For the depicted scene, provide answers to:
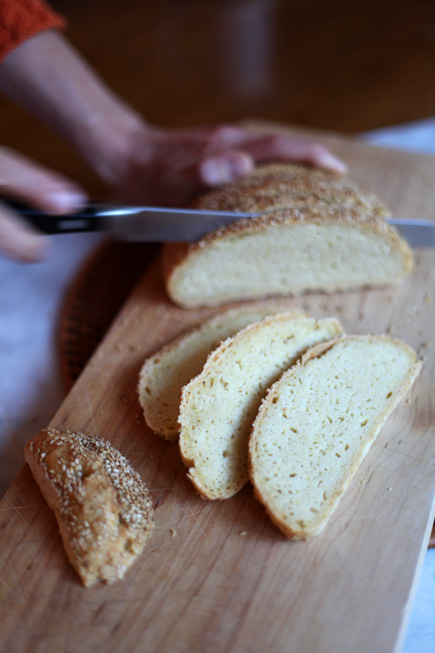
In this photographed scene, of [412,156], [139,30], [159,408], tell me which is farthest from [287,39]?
[159,408]

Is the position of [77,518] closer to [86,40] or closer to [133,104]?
[133,104]

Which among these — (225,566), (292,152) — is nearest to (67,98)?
(292,152)

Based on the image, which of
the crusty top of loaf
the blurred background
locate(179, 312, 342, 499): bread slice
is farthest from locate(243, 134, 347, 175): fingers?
the blurred background

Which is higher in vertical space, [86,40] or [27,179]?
[27,179]

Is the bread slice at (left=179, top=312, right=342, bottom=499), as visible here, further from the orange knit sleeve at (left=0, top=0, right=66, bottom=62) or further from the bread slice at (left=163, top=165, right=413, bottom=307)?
the orange knit sleeve at (left=0, top=0, right=66, bottom=62)

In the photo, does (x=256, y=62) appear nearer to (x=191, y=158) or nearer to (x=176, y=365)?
(x=191, y=158)

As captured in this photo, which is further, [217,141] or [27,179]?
[217,141]

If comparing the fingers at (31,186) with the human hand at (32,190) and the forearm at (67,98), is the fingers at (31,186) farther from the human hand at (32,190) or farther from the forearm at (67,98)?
the forearm at (67,98)
